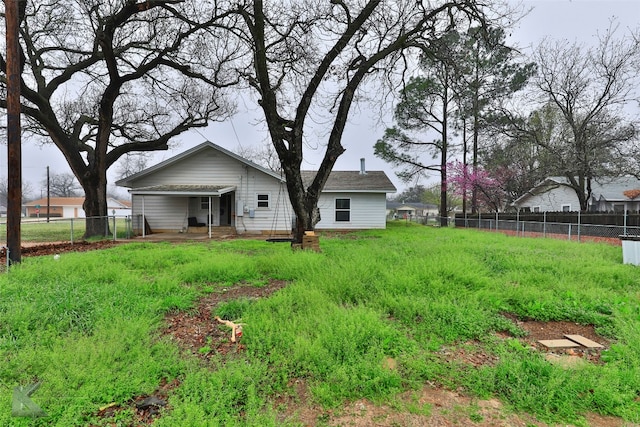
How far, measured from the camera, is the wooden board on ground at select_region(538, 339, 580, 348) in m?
3.29

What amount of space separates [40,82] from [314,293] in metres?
15.9

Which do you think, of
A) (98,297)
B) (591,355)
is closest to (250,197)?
(98,297)

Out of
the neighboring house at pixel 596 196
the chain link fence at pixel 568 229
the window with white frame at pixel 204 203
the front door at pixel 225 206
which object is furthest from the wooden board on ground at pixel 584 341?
the neighboring house at pixel 596 196

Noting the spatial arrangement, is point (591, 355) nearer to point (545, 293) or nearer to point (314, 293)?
point (545, 293)

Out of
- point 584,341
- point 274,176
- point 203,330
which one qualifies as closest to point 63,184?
point 274,176

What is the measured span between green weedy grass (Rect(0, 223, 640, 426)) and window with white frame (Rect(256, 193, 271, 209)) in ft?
33.8

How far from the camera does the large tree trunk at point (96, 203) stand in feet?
45.2

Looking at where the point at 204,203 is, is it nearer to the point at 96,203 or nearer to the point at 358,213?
the point at 96,203

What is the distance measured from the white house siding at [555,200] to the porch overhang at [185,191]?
2461cm

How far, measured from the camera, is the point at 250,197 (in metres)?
16.0

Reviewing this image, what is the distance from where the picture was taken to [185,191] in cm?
1371

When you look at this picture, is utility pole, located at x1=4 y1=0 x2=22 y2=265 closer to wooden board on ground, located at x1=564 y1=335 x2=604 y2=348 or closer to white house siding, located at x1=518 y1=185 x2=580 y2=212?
wooden board on ground, located at x1=564 y1=335 x2=604 y2=348

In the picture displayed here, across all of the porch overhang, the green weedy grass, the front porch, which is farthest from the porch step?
the green weedy grass

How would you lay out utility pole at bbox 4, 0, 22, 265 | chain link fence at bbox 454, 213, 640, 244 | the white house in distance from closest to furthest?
utility pole at bbox 4, 0, 22, 265 → chain link fence at bbox 454, 213, 640, 244 → the white house in distance
